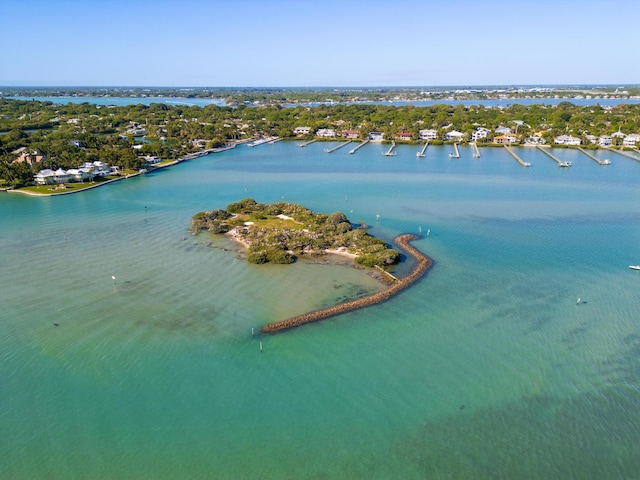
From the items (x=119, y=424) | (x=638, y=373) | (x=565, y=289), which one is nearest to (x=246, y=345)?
(x=119, y=424)

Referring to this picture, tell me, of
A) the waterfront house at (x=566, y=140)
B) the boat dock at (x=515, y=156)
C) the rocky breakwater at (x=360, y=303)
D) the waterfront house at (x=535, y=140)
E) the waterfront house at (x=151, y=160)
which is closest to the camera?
the rocky breakwater at (x=360, y=303)

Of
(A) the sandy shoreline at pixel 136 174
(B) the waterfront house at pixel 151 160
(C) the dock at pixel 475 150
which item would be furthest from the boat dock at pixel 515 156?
(B) the waterfront house at pixel 151 160

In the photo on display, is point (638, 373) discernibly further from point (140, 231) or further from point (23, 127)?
point (23, 127)

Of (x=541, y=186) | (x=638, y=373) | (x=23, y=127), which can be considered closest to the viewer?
(x=638, y=373)

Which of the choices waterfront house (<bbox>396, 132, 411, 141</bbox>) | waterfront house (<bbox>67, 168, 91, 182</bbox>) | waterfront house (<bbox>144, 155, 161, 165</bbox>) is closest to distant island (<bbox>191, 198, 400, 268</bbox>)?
waterfront house (<bbox>67, 168, 91, 182</bbox>)

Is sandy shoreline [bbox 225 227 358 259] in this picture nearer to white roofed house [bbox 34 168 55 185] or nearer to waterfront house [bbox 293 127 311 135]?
white roofed house [bbox 34 168 55 185]

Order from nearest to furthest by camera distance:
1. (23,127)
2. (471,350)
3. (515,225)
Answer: (471,350) → (515,225) → (23,127)

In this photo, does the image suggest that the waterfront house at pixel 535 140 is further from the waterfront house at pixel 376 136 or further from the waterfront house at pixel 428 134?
the waterfront house at pixel 376 136
